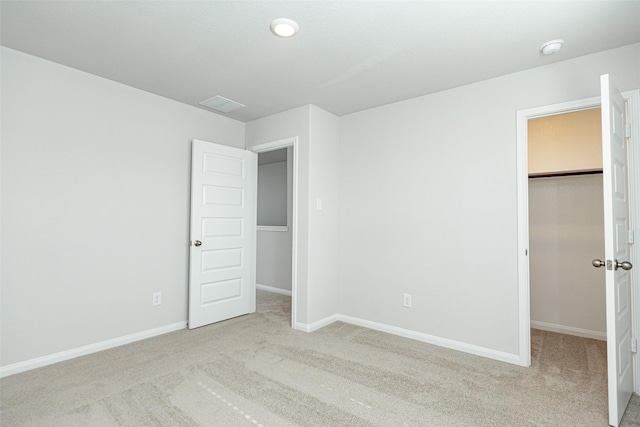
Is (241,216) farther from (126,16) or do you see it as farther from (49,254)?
(126,16)

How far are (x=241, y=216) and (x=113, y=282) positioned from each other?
1.51 meters

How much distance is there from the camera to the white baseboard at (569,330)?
3.26m

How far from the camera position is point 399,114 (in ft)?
11.5

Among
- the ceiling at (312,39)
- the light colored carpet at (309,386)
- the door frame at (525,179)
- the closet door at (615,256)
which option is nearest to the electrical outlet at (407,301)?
the light colored carpet at (309,386)

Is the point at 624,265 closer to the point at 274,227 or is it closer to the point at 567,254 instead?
the point at 567,254

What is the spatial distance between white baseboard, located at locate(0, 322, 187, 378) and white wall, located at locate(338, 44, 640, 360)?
6.41 ft

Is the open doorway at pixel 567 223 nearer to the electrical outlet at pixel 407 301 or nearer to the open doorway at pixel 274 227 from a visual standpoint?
the electrical outlet at pixel 407 301

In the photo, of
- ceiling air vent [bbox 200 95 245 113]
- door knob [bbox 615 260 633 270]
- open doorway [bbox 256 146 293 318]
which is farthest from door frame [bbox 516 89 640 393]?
open doorway [bbox 256 146 293 318]

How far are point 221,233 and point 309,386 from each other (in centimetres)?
209

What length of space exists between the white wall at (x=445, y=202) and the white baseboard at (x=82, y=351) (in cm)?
195

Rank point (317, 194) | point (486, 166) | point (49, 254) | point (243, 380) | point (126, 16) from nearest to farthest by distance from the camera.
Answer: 1. point (126, 16)
2. point (243, 380)
3. point (49, 254)
4. point (486, 166)
5. point (317, 194)

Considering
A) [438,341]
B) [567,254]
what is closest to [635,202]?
[567,254]

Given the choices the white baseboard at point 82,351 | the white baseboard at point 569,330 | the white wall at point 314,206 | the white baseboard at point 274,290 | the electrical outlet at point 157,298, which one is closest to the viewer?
the white baseboard at point 82,351

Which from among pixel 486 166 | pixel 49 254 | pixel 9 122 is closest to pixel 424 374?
pixel 486 166
